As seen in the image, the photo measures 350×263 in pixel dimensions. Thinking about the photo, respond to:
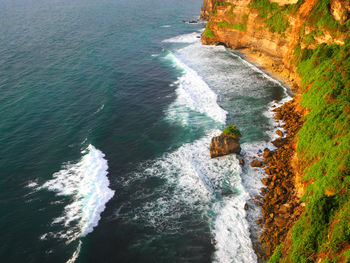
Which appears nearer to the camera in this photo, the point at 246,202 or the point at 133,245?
the point at 133,245

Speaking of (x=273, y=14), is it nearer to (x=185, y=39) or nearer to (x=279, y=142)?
(x=185, y=39)

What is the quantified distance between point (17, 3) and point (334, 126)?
504 feet

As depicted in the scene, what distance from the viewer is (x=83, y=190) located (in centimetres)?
2875

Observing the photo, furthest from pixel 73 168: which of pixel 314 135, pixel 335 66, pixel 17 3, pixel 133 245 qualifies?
pixel 17 3

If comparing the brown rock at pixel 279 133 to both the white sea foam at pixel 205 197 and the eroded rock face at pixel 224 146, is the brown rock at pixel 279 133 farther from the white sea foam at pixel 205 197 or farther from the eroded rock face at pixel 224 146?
the white sea foam at pixel 205 197

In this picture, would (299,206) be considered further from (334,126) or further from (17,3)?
(17,3)

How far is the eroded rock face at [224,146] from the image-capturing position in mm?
31453

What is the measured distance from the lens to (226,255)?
21.6 m

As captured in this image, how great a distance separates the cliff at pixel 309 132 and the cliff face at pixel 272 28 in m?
0.20

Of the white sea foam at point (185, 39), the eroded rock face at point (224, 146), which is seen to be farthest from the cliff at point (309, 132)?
the white sea foam at point (185, 39)

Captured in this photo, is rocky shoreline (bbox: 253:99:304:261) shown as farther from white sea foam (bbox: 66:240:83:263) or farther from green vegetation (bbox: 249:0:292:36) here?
green vegetation (bbox: 249:0:292:36)

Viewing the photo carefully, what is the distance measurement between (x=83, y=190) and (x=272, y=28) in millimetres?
49313

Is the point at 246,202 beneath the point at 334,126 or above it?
beneath

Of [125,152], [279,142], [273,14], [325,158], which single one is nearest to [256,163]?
[279,142]
